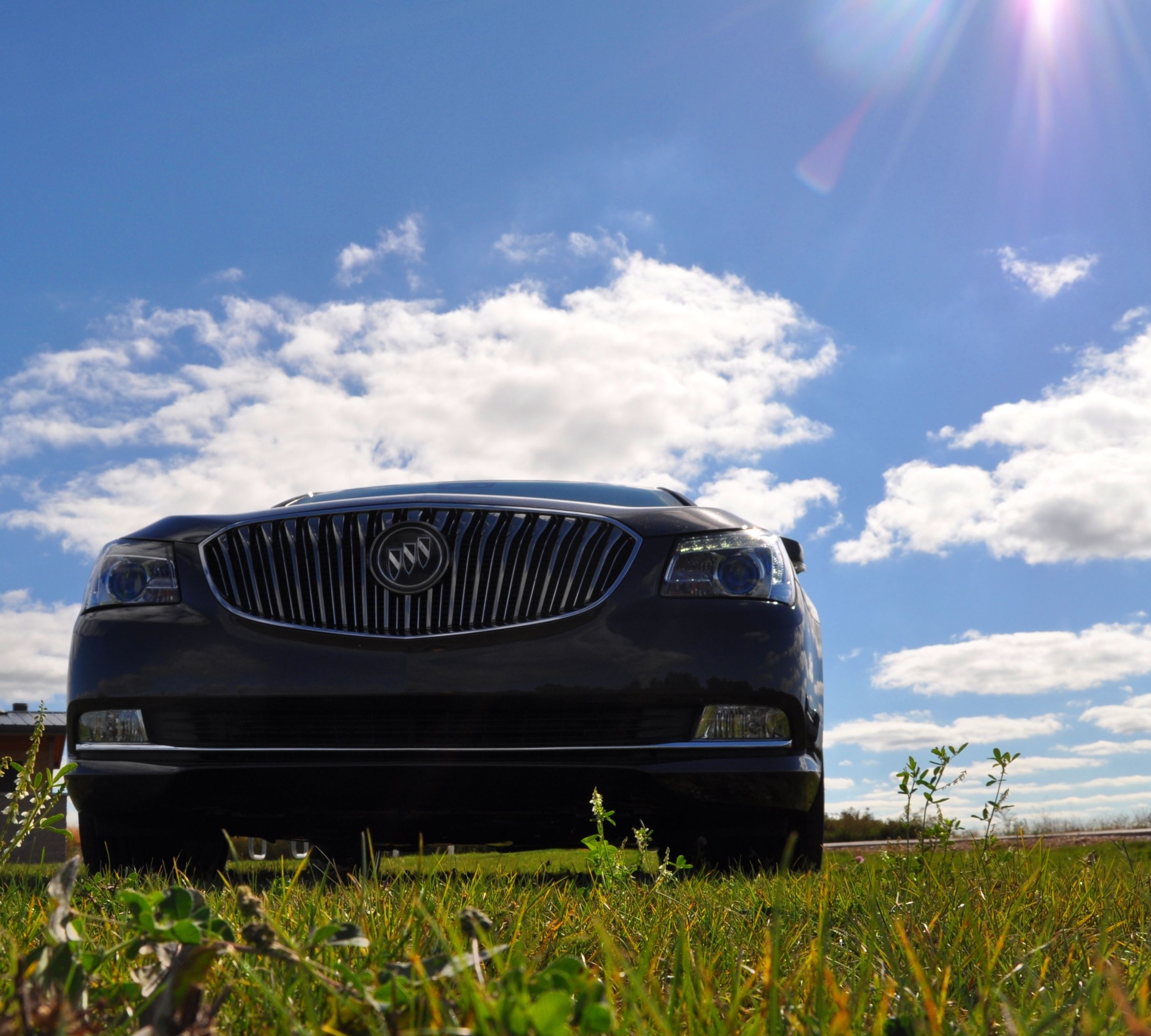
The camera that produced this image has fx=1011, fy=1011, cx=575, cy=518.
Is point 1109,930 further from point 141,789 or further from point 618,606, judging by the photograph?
point 141,789

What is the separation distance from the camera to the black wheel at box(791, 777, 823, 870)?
377cm

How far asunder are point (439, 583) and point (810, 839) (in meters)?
1.71

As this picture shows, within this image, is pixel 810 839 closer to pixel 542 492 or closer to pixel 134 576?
pixel 542 492

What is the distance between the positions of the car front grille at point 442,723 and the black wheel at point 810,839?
2.49 ft

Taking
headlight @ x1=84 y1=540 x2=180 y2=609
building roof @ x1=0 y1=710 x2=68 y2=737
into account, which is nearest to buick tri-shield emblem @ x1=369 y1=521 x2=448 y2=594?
headlight @ x1=84 y1=540 x2=180 y2=609

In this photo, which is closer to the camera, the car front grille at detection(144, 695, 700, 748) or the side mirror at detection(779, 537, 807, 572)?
the car front grille at detection(144, 695, 700, 748)

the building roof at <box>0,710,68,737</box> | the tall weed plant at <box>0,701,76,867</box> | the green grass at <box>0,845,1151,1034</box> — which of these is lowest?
the building roof at <box>0,710,68,737</box>

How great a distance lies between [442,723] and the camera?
338 cm

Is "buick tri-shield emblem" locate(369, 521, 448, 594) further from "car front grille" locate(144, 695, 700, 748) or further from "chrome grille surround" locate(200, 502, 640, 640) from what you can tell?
"car front grille" locate(144, 695, 700, 748)

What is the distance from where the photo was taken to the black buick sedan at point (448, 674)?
3.34 metres

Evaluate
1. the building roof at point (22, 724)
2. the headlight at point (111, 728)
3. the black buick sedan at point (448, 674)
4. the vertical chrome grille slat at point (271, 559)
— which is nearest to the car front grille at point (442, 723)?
the black buick sedan at point (448, 674)

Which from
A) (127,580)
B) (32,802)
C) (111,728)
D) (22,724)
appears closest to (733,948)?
(32,802)

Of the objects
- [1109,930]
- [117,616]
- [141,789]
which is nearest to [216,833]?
[141,789]

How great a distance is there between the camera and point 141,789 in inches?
136
